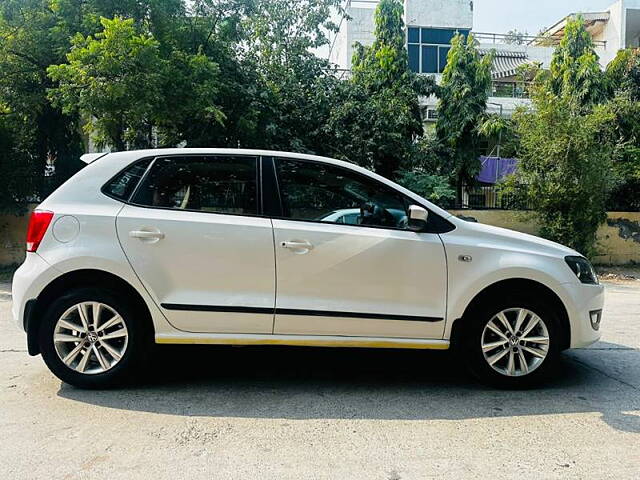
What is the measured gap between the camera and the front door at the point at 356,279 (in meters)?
4.01

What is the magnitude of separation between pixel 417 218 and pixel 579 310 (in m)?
1.50

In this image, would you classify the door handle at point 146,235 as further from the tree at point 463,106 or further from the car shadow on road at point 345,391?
the tree at point 463,106

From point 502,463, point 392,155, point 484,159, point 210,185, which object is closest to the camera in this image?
point 502,463

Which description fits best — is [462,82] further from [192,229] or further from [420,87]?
[192,229]

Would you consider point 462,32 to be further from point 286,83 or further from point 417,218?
point 417,218

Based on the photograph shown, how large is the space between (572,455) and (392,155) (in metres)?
12.3

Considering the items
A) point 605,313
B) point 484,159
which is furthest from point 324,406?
point 484,159

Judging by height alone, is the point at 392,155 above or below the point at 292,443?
above

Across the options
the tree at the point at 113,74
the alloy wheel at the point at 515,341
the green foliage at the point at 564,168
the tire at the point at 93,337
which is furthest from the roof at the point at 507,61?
the tire at the point at 93,337

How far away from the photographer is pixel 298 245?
4.02m

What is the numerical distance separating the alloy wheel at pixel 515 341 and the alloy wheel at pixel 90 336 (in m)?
2.83

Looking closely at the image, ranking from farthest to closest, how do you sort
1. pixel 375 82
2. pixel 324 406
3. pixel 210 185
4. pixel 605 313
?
1. pixel 375 82
2. pixel 605 313
3. pixel 210 185
4. pixel 324 406

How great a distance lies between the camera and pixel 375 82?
54.8 feet

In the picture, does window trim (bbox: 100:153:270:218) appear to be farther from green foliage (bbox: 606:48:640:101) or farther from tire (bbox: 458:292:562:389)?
green foliage (bbox: 606:48:640:101)
